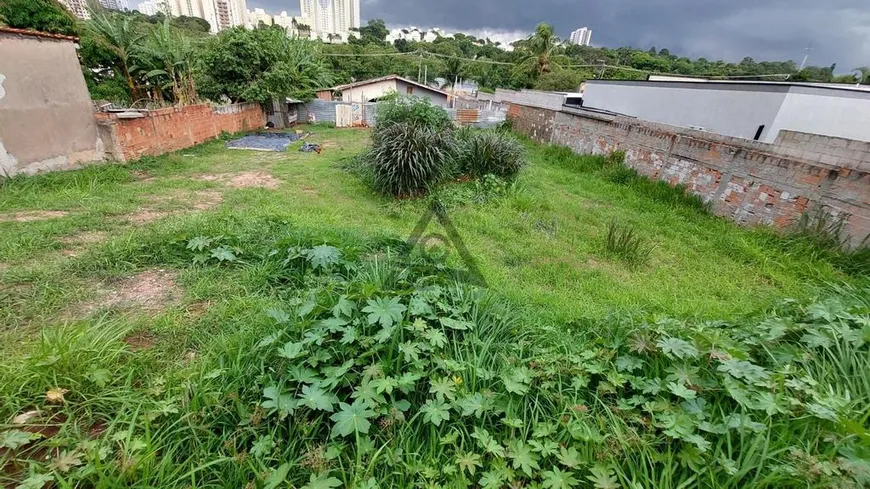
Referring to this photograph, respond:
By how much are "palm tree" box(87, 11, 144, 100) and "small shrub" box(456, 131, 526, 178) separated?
11.8 meters

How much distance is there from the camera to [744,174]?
5.27 meters

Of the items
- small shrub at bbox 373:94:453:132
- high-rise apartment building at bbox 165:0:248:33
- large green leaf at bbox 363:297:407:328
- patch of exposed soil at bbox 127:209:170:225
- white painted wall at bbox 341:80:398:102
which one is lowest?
patch of exposed soil at bbox 127:209:170:225

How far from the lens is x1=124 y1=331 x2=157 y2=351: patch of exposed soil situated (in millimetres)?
1964

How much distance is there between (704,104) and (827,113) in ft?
11.4

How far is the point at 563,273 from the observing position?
3746mm

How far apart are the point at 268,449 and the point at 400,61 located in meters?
39.9

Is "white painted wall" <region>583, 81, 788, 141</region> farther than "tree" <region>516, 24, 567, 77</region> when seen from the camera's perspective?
No

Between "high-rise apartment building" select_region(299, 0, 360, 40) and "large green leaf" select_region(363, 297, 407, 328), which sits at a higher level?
"high-rise apartment building" select_region(299, 0, 360, 40)

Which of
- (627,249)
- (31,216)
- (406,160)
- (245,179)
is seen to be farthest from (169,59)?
(627,249)

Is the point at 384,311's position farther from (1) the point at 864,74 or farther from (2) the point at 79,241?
(1) the point at 864,74

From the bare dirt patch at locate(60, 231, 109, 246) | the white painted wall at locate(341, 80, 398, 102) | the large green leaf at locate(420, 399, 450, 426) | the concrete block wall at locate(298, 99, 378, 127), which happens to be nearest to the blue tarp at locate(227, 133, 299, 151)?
the concrete block wall at locate(298, 99, 378, 127)

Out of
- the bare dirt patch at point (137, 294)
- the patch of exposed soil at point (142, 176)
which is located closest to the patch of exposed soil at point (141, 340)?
the bare dirt patch at point (137, 294)

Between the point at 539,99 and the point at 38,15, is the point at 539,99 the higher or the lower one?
the lower one

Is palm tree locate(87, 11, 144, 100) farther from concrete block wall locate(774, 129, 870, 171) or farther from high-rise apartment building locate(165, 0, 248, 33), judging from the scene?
high-rise apartment building locate(165, 0, 248, 33)
